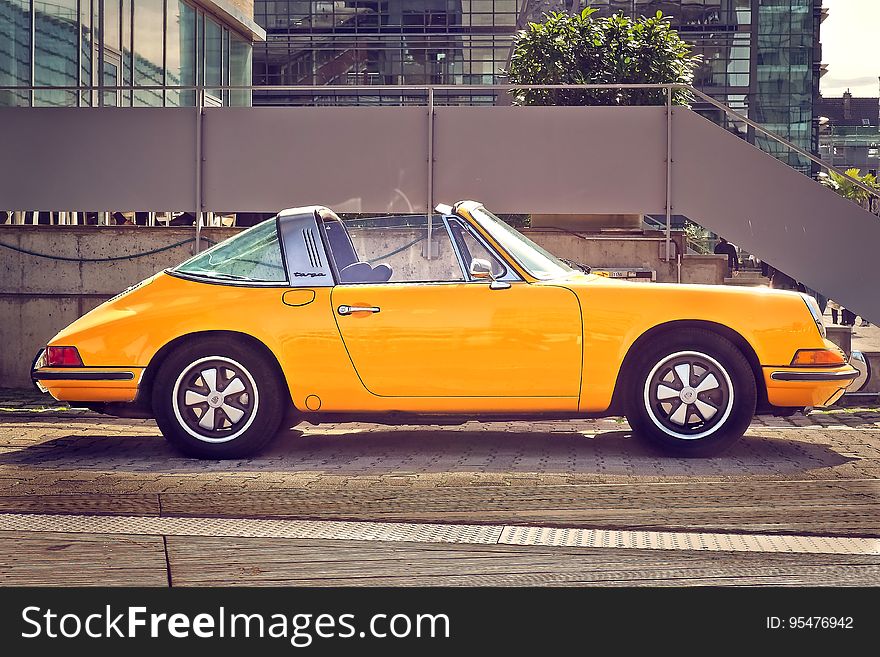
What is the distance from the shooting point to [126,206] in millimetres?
13023

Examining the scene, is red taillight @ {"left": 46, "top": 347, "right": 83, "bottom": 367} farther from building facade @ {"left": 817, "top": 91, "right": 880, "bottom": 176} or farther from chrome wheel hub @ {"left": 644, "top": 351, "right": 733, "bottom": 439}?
building facade @ {"left": 817, "top": 91, "right": 880, "bottom": 176}

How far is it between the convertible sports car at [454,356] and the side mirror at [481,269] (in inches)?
0.5

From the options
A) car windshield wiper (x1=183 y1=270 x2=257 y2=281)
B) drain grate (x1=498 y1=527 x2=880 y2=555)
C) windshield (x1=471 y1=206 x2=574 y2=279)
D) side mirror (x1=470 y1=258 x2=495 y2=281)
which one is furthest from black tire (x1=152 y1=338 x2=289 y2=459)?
drain grate (x1=498 y1=527 x2=880 y2=555)

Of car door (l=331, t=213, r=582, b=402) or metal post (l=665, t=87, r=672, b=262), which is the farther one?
metal post (l=665, t=87, r=672, b=262)

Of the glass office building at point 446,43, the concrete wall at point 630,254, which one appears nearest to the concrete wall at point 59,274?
the concrete wall at point 630,254

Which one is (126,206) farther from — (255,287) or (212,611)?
(212,611)

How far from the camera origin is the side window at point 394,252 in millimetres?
7363

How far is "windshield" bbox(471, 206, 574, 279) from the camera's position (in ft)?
24.3

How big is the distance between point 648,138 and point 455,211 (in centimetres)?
576

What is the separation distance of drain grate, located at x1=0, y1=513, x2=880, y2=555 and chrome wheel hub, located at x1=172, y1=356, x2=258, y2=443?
1.68 metres

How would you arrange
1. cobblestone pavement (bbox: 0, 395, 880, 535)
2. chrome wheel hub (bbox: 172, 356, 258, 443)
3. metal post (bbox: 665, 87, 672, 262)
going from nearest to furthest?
cobblestone pavement (bbox: 0, 395, 880, 535)
chrome wheel hub (bbox: 172, 356, 258, 443)
metal post (bbox: 665, 87, 672, 262)

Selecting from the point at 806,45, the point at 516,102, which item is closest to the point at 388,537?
the point at 516,102

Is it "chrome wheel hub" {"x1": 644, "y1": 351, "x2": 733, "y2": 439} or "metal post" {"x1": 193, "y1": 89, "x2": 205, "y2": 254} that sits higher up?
"metal post" {"x1": 193, "y1": 89, "x2": 205, "y2": 254}

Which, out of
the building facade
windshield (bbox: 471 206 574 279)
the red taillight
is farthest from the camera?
the building facade
